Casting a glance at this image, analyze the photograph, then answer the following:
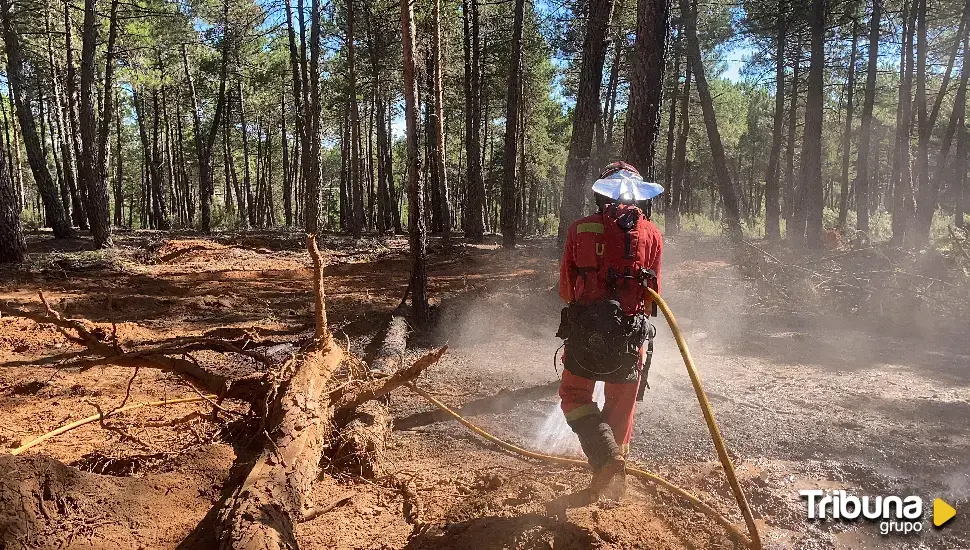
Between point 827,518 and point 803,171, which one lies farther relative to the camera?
point 803,171

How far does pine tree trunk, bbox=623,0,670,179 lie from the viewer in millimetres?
7742

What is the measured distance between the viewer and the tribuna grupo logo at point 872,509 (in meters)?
3.05

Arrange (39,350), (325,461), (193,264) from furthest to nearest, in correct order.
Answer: (193,264) < (39,350) < (325,461)

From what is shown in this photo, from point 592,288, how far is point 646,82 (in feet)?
18.7

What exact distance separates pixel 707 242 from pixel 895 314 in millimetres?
5988

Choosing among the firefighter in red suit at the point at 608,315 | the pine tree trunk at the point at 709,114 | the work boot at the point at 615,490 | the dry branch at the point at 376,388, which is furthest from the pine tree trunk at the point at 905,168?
the dry branch at the point at 376,388

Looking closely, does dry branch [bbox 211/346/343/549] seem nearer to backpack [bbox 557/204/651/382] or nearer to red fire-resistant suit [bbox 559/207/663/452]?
red fire-resistant suit [bbox 559/207/663/452]

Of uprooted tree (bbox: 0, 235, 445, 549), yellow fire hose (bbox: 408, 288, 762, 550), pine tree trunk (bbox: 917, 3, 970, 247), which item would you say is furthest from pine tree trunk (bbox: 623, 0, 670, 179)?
pine tree trunk (bbox: 917, 3, 970, 247)

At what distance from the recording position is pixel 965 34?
1661 cm

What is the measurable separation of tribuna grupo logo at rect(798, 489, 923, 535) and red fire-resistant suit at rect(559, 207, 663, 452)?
48.0 inches

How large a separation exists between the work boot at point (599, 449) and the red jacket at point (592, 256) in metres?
0.78

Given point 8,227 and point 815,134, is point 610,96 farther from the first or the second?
point 8,227

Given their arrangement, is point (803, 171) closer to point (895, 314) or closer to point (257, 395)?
point (895, 314)

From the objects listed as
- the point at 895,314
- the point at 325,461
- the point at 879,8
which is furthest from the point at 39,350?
the point at 879,8
